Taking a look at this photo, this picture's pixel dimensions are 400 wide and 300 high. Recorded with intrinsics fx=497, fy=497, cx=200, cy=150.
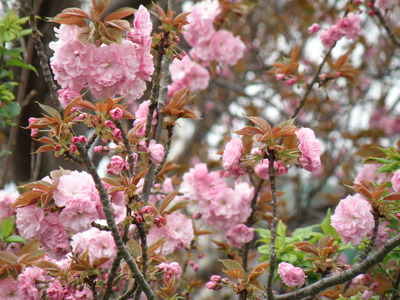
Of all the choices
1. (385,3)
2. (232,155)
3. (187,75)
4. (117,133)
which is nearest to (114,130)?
(117,133)

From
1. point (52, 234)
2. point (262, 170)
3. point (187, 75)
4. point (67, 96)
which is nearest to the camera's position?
point (67, 96)

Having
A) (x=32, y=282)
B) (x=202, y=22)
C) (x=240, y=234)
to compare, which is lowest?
(x=240, y=234)

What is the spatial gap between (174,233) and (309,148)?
99 cm

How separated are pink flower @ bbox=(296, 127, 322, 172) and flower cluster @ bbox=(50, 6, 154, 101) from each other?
1.96 feet

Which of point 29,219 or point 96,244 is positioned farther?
point 96,244

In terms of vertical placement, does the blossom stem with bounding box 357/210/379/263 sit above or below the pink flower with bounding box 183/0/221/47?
below

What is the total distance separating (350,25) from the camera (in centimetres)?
292

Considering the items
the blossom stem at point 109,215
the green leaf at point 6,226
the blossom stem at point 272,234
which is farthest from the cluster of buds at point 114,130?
the green leaf at point 6,226

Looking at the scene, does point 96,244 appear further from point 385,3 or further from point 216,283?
point 385,3

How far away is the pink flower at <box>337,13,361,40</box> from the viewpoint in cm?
290

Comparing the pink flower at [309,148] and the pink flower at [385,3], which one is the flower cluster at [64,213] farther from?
the pink flower at [385,3]

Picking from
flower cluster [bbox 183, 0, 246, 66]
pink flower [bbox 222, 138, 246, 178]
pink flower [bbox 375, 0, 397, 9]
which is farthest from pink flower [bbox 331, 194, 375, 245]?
flower cluster [bbox 183, 0, 246, 66]

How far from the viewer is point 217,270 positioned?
5.41 meters

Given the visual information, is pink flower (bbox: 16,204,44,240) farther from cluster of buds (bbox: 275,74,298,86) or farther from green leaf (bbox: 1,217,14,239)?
cluster of buds (bbox: 275,74,298,86)
